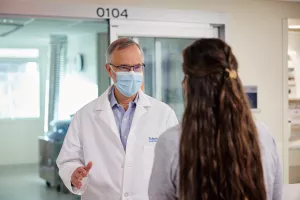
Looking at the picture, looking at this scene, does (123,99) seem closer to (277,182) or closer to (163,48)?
(277,182)

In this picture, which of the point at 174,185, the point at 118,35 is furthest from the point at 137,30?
the point at 174,185

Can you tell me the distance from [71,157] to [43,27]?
180 centimetres

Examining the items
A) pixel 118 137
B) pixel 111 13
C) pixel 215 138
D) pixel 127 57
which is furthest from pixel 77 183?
pixel 111 13

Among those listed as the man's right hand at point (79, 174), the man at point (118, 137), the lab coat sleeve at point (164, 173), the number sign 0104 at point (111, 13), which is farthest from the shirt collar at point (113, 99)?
the number sign 0104 at point (111, 13)

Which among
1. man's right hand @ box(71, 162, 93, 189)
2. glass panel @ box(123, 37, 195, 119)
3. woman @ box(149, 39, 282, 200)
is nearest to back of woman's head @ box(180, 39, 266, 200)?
woman @ box(149, 39, 282, 200)

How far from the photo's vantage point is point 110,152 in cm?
195

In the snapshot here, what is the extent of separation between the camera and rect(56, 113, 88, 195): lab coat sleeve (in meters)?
1.91

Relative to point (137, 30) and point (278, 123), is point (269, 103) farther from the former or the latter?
point (137, 30)

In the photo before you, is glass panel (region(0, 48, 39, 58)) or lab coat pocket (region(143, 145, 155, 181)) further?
glass panel (region(0, 48, 39, 58))

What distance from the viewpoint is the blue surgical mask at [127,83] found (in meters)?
2.03

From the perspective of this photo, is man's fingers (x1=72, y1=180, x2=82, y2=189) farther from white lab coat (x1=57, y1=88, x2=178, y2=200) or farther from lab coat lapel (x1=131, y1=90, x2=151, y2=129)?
lab coat lapel (x1=131, y1=90, x2=151, y2=129)

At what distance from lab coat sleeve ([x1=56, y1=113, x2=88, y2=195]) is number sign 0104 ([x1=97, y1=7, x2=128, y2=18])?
1427mm

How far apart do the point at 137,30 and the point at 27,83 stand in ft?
3.25

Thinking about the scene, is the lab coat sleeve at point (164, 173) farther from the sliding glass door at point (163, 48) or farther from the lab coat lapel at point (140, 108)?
the sliding glass door at point (163, 48)
